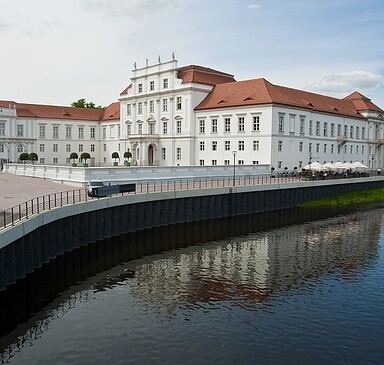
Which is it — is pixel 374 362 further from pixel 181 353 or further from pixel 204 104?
pixel 204 104

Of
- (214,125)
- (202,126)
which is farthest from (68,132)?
(214,125)

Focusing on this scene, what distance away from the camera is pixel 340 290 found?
23.1 meters

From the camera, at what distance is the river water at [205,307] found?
16.2 metres

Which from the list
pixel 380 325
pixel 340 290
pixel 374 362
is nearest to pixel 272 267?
pixel 340 290

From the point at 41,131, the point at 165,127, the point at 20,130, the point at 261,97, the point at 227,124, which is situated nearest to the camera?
the point at 261,97

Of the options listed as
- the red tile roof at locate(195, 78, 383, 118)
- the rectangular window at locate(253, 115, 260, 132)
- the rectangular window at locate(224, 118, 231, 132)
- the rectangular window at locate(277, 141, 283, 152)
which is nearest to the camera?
the rectangular window at locate(253, 115, 260, 132)

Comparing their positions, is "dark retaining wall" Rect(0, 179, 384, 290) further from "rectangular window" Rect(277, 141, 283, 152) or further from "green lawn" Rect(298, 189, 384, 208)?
"rectangular window" Rect(277, 141, 283, 152)

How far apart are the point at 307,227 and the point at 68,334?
28.6 metres

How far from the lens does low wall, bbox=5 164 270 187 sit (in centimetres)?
4144

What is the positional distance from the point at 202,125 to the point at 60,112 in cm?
3704

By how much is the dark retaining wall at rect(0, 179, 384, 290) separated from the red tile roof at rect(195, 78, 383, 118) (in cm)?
1583

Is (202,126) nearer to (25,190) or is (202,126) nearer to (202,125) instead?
(202,125)

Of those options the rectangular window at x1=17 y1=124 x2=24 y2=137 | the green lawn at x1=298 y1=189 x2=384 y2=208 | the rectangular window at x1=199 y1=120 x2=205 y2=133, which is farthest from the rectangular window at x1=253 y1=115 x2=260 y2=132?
the rectangular window at x1=17 y1=124 x2=24 y2=137

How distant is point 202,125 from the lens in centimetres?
7325
